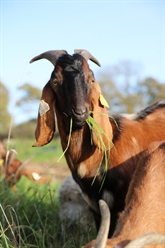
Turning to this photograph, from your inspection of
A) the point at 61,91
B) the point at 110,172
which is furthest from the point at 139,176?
the point at 61,91

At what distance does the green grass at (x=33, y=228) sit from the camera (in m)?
4.45

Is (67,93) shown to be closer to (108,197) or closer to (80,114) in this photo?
(80,114)

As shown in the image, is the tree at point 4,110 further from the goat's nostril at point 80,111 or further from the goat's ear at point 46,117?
the goat's nostril at point 80,111

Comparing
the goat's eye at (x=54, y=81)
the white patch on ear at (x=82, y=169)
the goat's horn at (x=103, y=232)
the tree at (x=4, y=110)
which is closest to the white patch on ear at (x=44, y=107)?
the goat's eye at (x=54, y=81)

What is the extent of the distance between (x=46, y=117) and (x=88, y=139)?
54cm

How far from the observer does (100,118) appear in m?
4.66

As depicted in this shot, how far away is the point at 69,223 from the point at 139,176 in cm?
272

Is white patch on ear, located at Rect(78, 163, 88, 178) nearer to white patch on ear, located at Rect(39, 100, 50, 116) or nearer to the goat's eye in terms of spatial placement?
white patch on ear, located at Rect(39, 100, 50, 116)

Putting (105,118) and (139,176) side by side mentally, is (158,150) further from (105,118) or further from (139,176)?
(105,118)

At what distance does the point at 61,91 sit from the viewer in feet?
15.1

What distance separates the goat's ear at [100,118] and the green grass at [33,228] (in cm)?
87

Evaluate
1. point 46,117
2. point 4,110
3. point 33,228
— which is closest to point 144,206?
point 46,117

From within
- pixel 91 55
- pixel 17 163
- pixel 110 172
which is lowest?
pixel 17 163

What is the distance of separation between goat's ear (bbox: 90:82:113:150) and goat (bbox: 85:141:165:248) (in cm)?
100
